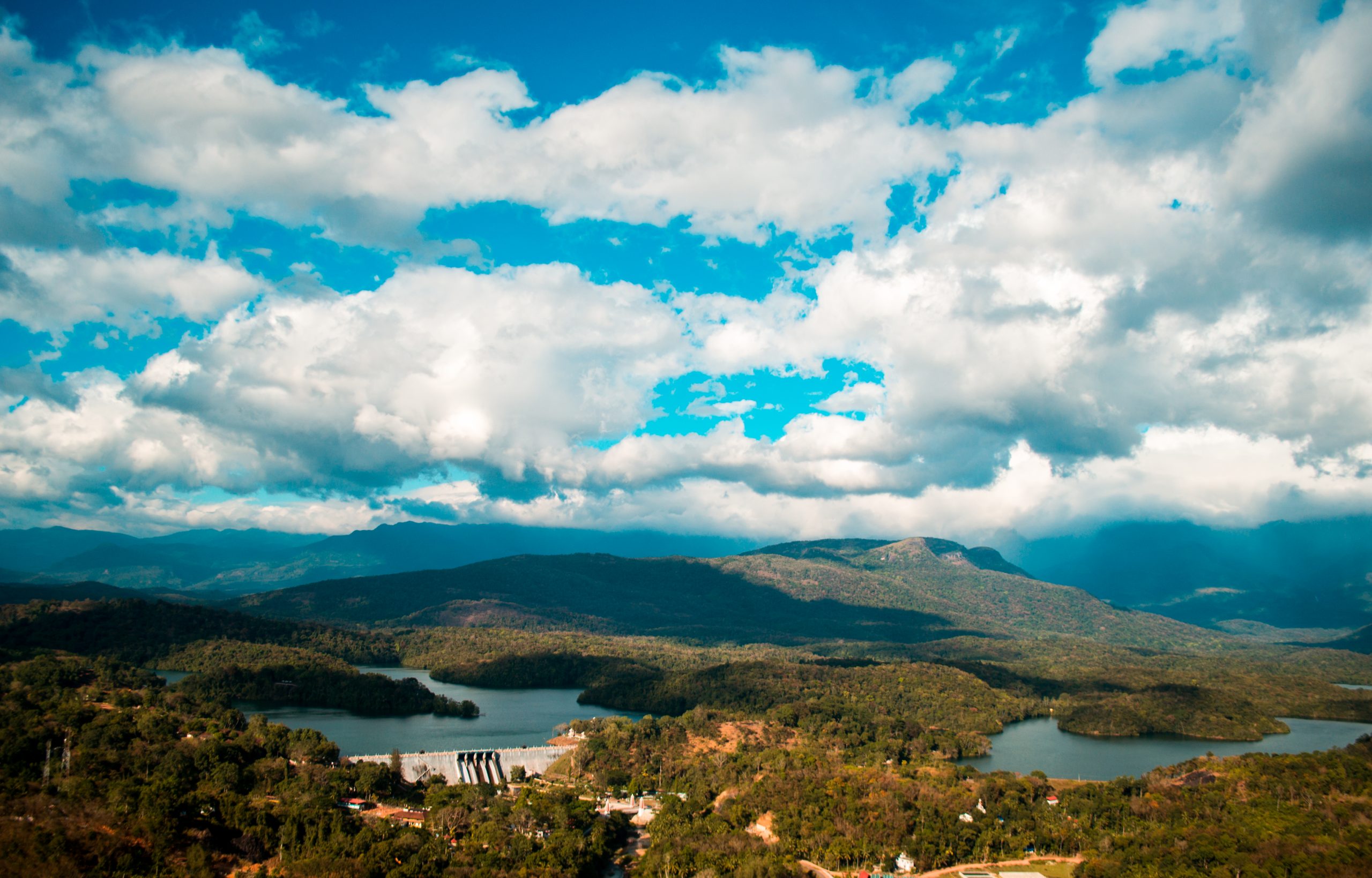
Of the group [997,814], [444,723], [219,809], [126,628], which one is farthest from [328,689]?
[997,814]

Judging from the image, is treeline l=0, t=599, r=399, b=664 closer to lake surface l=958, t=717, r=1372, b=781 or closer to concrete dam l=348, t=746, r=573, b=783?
concrete dam l=348, t=746, r=573, b=783

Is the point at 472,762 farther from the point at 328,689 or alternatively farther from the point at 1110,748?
the point at 1110,748

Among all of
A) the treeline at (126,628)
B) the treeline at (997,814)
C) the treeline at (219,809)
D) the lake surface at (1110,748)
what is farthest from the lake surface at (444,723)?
the lake surface at (1110,748)

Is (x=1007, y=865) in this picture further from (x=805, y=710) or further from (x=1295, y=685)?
(x=1295, y=685)

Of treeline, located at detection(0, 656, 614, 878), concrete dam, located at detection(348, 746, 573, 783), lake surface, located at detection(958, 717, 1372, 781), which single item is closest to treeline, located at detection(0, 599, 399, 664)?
treeline, located at detection(0, 656, 614, 878)

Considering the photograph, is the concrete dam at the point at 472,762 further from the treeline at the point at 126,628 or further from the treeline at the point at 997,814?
the treeline at the point at 126,628
